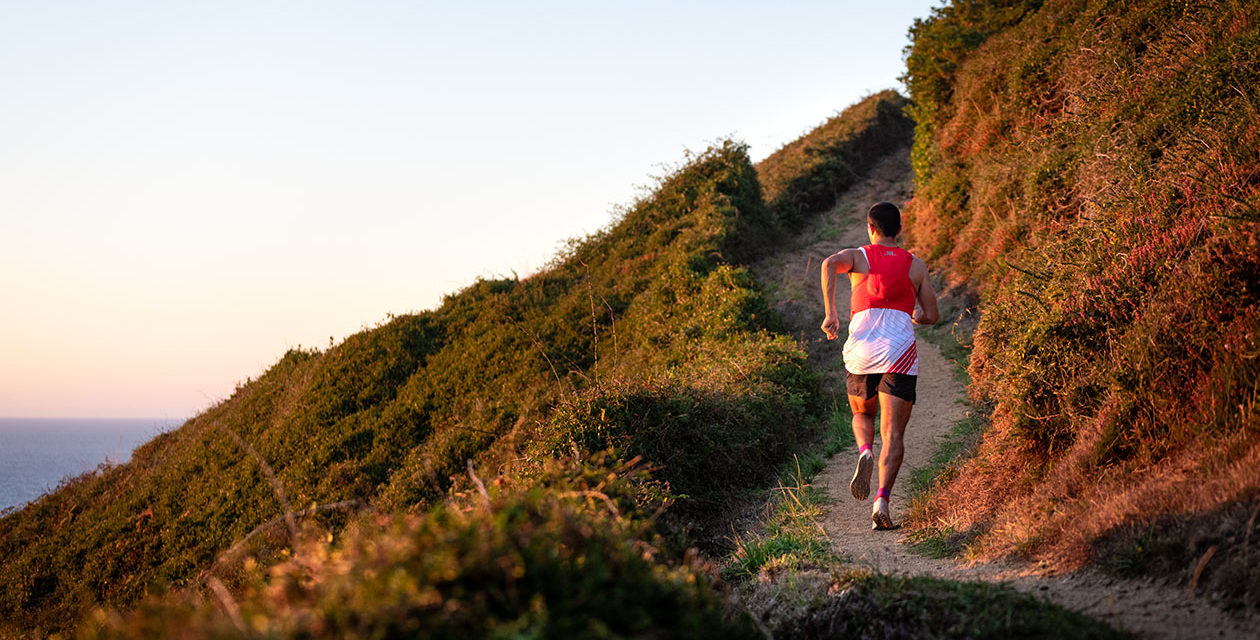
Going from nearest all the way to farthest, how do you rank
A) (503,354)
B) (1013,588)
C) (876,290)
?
(1013,588) < (876,290) < (503,354)

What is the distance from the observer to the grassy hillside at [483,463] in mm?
2158

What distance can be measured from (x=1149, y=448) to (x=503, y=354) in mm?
13188

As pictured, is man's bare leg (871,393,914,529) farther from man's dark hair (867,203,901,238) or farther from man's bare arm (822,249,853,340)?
man's dark hair (867,203,901,238)

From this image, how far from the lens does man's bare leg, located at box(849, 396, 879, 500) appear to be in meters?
5.33

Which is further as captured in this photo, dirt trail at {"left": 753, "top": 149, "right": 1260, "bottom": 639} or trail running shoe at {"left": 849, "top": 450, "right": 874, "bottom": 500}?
trail running shoe at {"left": 849, "top": 450, "right": 874, "bottom": 500}

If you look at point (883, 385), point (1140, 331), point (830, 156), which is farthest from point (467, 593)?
point (830, 156)

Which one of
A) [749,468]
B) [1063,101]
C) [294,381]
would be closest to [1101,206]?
[749,468]

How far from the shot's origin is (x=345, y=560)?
215 cm

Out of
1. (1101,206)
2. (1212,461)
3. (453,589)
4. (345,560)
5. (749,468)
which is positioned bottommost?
(749,468)

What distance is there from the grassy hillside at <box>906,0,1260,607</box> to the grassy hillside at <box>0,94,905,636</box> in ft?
6.71

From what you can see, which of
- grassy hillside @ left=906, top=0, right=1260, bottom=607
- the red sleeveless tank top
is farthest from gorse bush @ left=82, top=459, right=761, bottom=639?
the red sleeveless tank top

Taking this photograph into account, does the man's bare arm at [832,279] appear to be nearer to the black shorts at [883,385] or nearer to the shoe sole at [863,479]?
the black shorts at [883,385]

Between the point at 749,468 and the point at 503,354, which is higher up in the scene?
the point at 503,354

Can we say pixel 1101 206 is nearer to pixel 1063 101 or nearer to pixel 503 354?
pixel 1063 101
